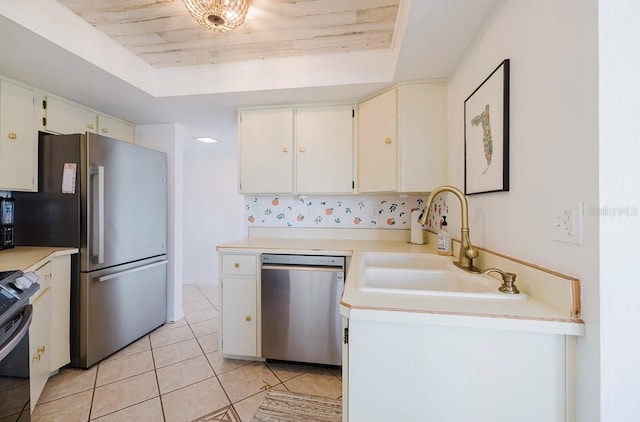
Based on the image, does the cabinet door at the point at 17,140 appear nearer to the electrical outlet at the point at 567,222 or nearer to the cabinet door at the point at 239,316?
the cabinet door at the point at 239,316

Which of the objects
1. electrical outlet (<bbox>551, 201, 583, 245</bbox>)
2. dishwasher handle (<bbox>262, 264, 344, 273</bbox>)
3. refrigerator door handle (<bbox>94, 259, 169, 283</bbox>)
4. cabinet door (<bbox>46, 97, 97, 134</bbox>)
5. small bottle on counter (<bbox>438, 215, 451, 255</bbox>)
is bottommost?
refrigerator door handle (<bbox>94, 259, 169, 283</bbox>)

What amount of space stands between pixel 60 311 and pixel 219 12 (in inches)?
84.7

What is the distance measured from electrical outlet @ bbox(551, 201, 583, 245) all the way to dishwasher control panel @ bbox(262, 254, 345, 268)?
127cm

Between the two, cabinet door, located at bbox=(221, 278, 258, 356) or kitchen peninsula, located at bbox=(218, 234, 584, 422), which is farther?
cabinet door, located at bbox=(221, 278, 258, 356)

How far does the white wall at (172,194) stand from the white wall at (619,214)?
9.87ft

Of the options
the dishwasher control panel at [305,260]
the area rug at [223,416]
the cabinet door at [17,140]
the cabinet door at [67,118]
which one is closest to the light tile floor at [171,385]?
the area rug at [223,416]

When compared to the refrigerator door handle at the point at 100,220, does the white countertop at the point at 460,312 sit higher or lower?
lower

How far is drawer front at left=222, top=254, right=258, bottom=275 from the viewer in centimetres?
203

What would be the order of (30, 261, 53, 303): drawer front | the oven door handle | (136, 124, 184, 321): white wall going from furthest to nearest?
(136, 124, 184, 321): white wall → (30, 261, 53, 303): drawer front → the oven door handle

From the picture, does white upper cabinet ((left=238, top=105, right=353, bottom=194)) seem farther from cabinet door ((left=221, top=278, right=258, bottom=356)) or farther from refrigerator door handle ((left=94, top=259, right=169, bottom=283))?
refrigerator door handle ((left=94, top=259, right=169, bottom=283))

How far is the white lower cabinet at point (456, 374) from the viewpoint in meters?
0.73

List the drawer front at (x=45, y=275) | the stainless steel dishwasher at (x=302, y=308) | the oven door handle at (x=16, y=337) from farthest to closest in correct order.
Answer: the stainless steel dishwasher at (x=302, y=308) < the drawer front at (x=45, y=275) < the oven door handle at (x=16, y=337)

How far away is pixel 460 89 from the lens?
5.41 ft

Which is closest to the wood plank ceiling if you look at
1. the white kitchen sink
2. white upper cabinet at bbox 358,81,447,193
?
white upper cabinet at bbox 358,81,447,193
